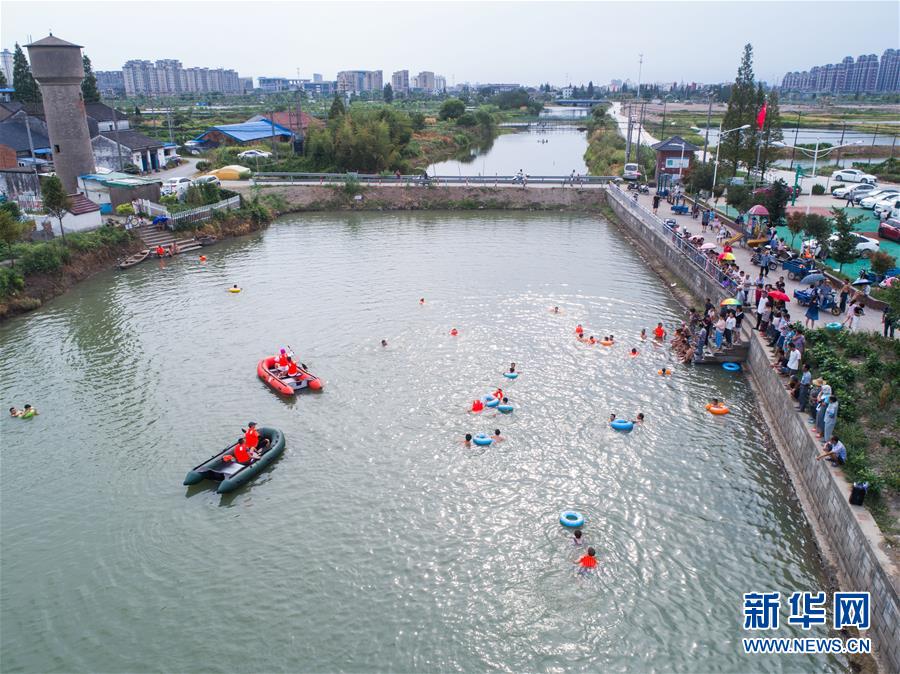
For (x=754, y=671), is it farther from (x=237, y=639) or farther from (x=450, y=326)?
(x=450, y=326)

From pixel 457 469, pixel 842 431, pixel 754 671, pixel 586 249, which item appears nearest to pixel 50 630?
pixel 457 469

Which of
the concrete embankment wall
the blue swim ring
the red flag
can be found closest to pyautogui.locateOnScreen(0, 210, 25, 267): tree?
the blue swim ring

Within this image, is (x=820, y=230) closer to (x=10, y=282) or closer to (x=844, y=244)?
(x=844, y=244)

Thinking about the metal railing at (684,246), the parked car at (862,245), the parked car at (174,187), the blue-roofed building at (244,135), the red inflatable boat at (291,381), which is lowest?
the red inflatable boat at (291,381)

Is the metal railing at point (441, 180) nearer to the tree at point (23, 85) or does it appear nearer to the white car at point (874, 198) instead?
the white car at point (874, 198)

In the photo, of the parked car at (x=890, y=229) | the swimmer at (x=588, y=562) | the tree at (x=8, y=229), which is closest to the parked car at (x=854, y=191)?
the parked car at (x=890, y=229)

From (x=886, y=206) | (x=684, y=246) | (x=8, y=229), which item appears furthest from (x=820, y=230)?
(x=8, y=229)
